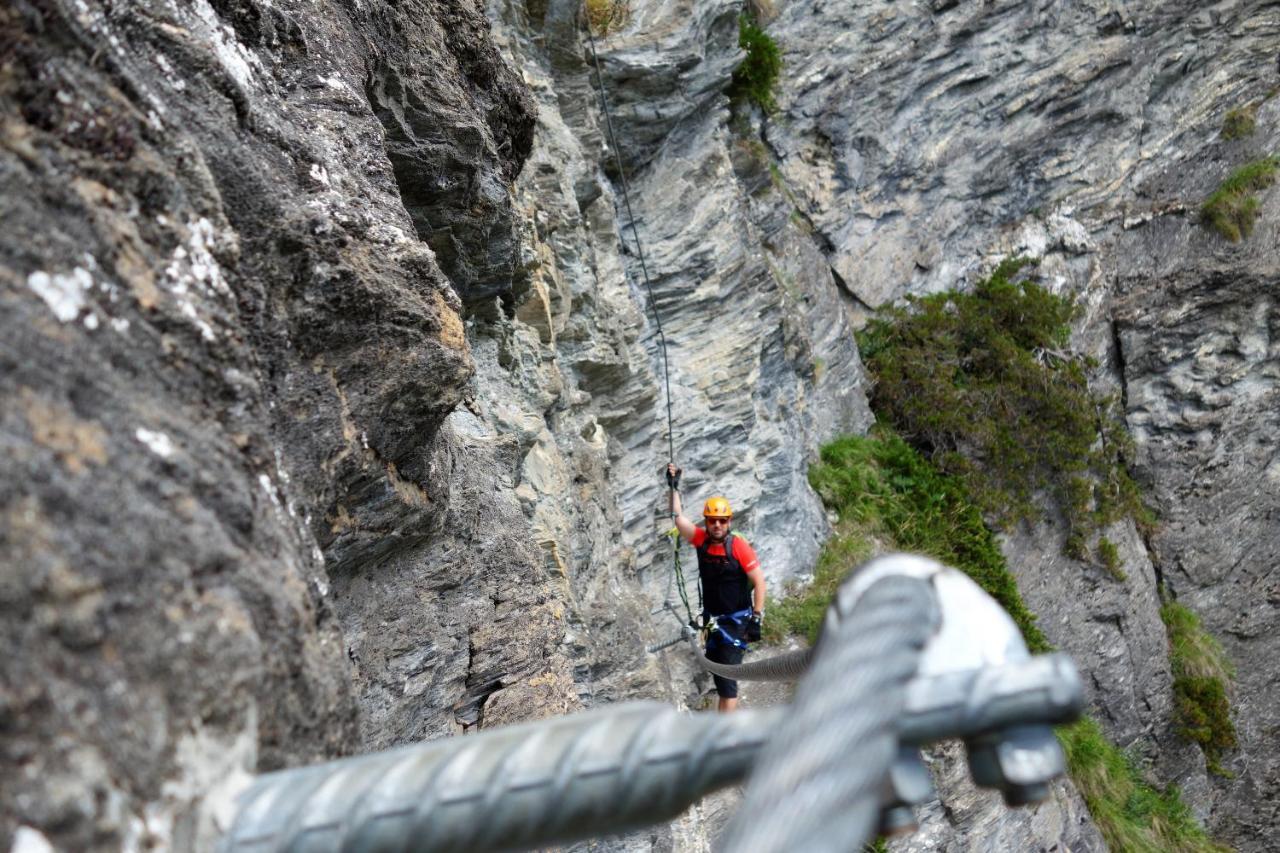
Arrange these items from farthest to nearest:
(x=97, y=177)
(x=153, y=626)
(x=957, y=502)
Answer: (x=957, y=502) < (x=97, y=177) < (x=153, y=626)

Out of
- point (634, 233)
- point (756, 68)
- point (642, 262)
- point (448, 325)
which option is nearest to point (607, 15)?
point (634, 233)

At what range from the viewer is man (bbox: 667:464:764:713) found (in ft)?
21.4

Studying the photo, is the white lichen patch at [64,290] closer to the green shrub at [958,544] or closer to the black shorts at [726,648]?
the black shorts at [726,648]

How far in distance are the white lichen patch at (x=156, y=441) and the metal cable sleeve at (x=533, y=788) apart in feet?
1.79

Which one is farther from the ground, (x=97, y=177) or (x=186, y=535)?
(x=97, y=177)

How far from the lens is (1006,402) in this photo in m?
11.8

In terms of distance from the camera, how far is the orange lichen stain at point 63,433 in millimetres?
1085

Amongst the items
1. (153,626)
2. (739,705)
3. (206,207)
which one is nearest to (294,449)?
(206,207)

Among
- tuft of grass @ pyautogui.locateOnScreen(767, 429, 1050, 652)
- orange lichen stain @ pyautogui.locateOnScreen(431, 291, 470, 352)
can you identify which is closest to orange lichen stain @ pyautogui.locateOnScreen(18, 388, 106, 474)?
orange lichen stain @ pyautogui.locateOnScreen(431, 291, 470, 352)

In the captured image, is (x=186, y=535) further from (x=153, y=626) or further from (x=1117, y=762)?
(x=1117, y=762)

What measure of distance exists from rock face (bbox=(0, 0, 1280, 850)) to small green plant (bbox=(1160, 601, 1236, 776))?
30 centimetres

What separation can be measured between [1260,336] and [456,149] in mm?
12109

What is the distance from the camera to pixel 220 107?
2.04m

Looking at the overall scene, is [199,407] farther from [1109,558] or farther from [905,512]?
[1109,558]
